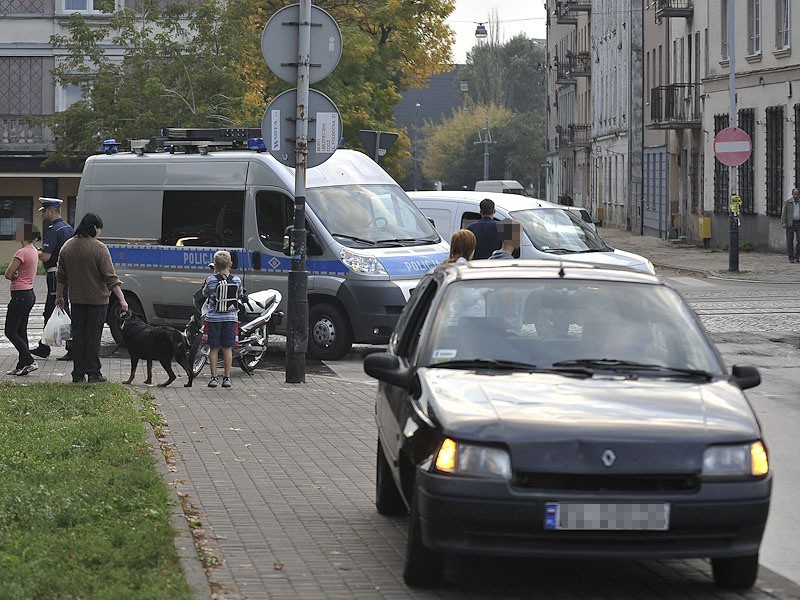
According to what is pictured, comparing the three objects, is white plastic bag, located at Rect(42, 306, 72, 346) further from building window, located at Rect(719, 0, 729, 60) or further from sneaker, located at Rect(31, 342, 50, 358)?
building window, located at Rect(719, 0, 729, 60)

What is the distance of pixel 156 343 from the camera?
592 inches

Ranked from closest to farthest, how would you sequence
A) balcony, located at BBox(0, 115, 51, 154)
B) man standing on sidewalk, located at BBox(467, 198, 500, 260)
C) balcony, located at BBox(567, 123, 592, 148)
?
man standing on sidewalk, located at BBox(467, 198, 500, 260), balcony, located at BBox(0, 115, 51, 154), balcony, located at BBox(567, 123, 592, 148)

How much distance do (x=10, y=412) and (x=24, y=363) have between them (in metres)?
3.85

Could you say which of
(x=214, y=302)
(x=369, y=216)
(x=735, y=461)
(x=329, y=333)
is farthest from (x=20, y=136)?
(x=735, y=461)

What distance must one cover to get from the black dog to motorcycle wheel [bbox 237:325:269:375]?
3.91 ft

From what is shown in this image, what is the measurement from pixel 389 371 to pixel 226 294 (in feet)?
26.2

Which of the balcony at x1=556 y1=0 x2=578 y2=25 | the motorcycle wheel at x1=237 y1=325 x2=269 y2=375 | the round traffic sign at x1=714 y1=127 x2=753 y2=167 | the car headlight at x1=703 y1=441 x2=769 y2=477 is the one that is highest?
the balcony at x1=556 y1=0 x2=578 y2=25

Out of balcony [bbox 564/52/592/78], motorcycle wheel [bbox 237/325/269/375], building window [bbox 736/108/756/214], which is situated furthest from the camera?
balcony [bbox 564/52/592/78]

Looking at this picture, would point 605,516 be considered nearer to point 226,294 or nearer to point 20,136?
point 226,294

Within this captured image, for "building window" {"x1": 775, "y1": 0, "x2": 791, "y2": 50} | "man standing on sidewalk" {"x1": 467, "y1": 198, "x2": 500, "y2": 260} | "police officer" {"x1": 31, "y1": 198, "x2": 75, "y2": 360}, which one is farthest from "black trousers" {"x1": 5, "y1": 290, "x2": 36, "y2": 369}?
"building window" {"x1": 775, "y1": 0, "x2": 791, "y2": 50}

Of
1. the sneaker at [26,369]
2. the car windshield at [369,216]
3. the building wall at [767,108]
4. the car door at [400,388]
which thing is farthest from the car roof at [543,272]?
the building wall at [767,108]

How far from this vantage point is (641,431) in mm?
6184

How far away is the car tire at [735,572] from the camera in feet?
21.3

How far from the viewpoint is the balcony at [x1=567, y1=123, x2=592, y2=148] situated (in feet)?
257
